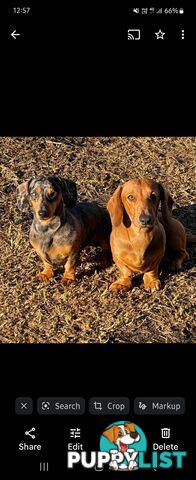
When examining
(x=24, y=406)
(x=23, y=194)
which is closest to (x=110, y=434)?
(x=24, y=406)

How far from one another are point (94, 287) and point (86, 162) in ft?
5.96

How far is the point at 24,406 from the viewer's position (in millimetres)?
2729

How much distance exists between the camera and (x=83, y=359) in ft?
9.29

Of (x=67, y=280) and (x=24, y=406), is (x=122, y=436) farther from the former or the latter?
(x=67, y=280)

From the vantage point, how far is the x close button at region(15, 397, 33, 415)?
8.94 feet

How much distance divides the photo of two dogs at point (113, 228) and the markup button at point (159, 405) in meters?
1.56

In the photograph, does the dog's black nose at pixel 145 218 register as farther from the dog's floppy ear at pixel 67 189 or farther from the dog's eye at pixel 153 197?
the dog's floppy ear at pixel 67 189

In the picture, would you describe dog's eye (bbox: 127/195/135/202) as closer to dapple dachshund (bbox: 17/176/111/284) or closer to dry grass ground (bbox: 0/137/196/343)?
dapple dachshund (bbox: 17/176/111/284)

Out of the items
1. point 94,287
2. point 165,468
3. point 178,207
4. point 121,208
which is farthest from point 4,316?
point 165,468

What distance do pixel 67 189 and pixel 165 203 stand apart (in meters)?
0.63

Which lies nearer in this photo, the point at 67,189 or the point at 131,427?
the point at 131,427

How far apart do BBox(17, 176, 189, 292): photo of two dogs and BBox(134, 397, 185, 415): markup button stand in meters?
1.56

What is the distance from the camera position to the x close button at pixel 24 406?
8.94 ft
